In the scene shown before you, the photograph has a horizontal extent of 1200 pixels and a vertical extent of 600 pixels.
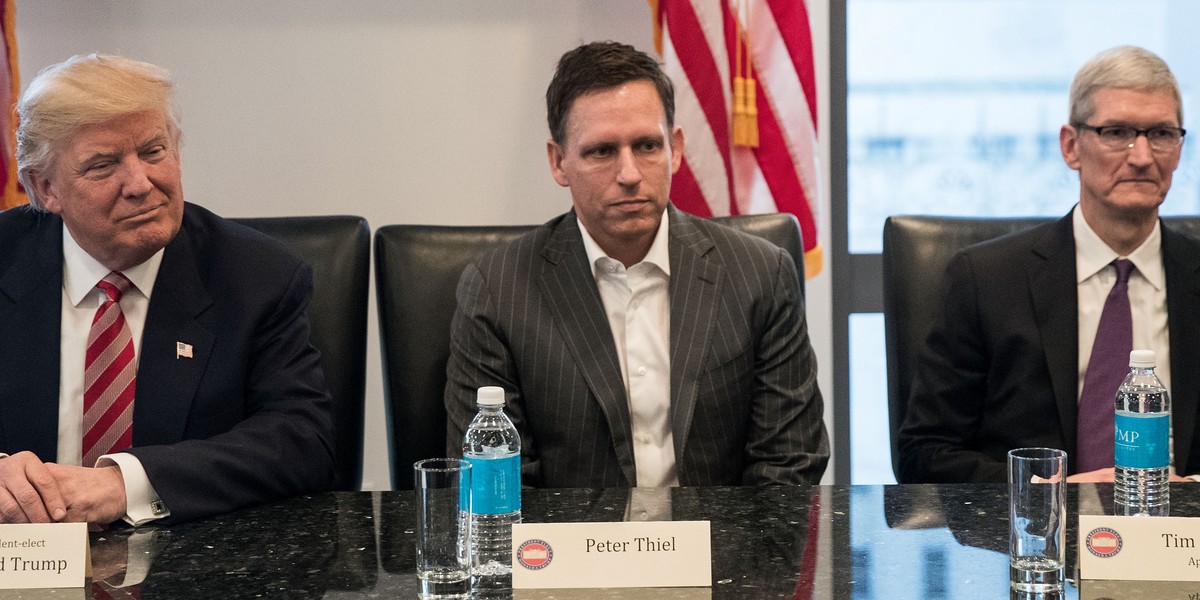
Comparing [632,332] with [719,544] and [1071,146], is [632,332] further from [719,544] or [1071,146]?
[1071,146]

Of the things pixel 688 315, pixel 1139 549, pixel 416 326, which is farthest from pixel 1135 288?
pixel 416 326

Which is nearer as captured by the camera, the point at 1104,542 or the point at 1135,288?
the point at 1104,542

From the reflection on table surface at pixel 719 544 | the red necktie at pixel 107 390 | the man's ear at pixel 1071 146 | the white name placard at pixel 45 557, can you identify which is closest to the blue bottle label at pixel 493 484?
the reflection on table surface at pixel 719 544

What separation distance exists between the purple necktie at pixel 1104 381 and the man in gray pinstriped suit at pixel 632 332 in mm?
494

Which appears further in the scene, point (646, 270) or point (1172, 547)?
point (646, 270)

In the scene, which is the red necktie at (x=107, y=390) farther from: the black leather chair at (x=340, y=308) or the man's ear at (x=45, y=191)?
the black leather chair at (x=340, y=308)

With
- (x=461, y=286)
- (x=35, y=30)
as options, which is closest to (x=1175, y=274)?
(x=461, y=286)

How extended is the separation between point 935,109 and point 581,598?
9.08 ft

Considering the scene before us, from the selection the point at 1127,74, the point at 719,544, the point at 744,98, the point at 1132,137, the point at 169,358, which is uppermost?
the point at 744,98

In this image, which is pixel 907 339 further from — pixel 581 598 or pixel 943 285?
pixel 581 598

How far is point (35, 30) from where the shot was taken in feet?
11.4

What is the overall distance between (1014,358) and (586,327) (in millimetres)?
841

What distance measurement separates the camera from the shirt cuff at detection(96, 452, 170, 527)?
1.70 m

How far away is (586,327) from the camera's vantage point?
2.27 meters
